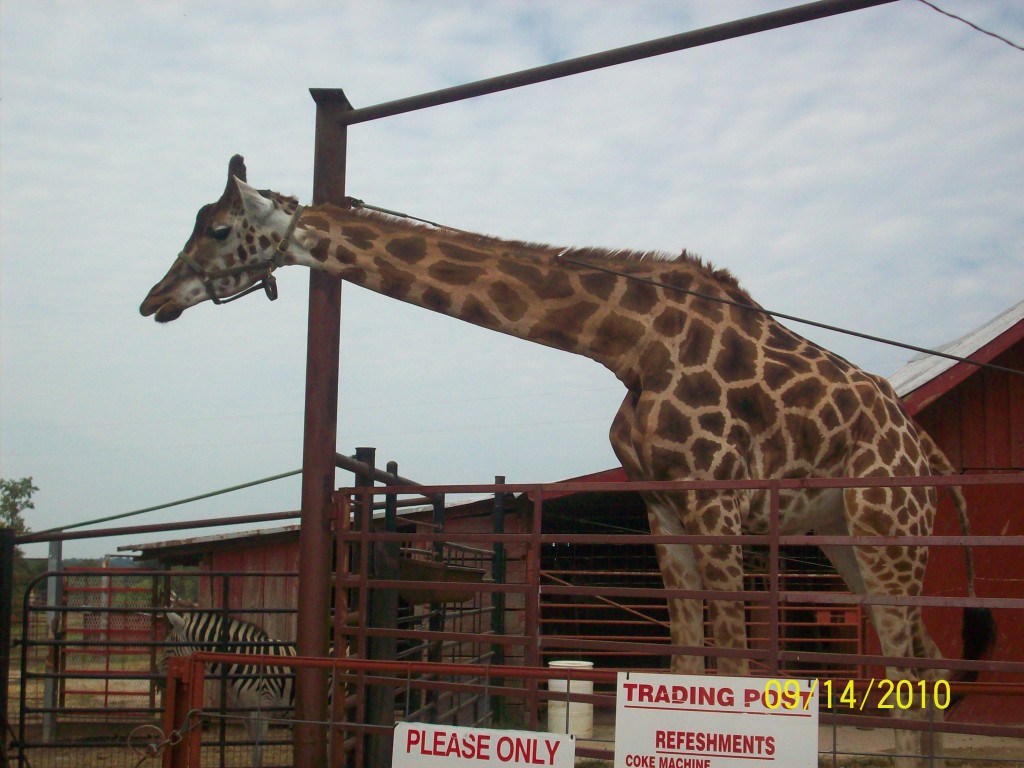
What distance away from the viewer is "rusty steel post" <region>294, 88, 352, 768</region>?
521 centimetres

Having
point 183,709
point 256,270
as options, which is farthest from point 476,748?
point 256,270

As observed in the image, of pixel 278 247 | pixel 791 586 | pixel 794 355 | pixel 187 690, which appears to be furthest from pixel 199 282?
pixel 791 586

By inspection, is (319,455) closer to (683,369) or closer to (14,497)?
(683,369)

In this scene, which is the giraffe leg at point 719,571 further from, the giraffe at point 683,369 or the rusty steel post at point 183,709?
the rusty steel post at point 183,709

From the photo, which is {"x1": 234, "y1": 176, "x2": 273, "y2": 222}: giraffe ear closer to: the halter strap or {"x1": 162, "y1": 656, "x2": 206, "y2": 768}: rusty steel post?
the halter strap

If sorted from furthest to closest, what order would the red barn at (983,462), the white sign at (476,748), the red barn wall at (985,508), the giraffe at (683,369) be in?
1. the red barn wall at (985,508)
2. the red barn at (983,462)
3. the giraffe at (683,369)
4. the white sign at (476,748)

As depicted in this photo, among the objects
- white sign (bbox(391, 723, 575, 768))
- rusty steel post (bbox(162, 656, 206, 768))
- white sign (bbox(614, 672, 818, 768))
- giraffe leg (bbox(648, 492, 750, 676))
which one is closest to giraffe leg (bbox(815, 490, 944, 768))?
giraffe leg (bbox(648, 492, 750, 676))

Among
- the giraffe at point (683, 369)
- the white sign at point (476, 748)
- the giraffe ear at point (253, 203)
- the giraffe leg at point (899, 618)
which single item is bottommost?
→ the white sign at point (476, 748)

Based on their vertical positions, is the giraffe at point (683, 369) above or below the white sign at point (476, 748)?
above

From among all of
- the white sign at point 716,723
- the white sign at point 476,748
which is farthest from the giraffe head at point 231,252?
the white sign at point 716,723

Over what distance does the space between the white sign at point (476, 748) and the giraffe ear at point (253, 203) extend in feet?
11.1

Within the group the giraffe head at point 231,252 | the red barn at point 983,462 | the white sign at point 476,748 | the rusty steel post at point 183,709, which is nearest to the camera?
the white sign at point 476,748

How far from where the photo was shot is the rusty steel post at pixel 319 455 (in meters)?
5.21

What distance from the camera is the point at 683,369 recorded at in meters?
5.61
